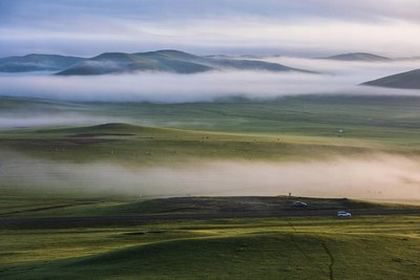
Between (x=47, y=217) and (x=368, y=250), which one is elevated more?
(x=368, y=250)

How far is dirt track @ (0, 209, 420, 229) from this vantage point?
2739 inches

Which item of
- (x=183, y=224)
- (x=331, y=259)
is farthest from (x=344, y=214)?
(x=331, y=259)

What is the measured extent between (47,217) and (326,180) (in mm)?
49202

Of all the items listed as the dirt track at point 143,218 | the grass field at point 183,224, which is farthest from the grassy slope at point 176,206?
the dirt track at point 143,218

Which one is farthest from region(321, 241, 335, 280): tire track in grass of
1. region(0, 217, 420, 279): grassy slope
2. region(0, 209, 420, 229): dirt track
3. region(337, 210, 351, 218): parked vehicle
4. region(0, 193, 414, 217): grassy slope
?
region(0, 193, 414, 217): grassy slope

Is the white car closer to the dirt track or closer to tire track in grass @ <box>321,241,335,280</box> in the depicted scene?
the dirt track

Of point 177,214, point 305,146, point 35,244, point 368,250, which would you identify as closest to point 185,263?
point 368,250

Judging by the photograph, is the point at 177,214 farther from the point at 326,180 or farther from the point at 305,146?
the point at 305,146

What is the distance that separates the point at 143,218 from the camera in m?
73.1

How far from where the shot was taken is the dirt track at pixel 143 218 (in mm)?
69562

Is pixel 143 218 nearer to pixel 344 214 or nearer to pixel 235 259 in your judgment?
pixel 344 214

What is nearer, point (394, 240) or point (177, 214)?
point (394, 240)

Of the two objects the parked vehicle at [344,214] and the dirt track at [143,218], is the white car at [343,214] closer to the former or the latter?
the parked vehicle at [344,214]

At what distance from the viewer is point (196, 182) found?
105688mm
